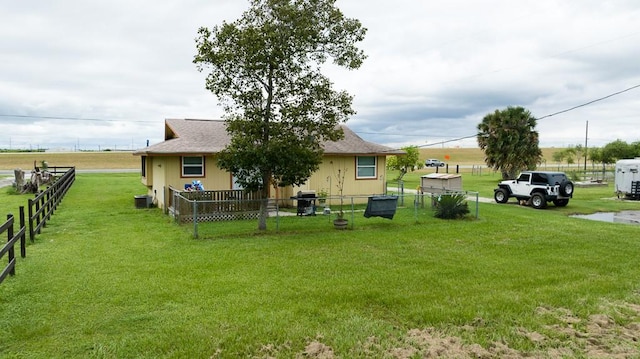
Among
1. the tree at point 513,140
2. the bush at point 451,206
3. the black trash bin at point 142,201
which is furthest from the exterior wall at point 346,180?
the tree at point 513,140

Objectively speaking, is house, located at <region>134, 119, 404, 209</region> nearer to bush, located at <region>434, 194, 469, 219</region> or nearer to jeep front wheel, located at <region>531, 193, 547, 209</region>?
bush, located at <region>434, 194, 469, 219</region>

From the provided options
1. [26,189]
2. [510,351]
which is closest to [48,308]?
[510,351]

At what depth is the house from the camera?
1786cm

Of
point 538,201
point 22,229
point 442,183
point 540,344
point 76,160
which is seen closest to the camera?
point 540,344

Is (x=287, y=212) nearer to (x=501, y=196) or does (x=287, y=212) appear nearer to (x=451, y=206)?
(x=451, y=206)

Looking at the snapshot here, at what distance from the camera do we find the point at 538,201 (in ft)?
67.3

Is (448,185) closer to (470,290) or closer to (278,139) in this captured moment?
(278,139)

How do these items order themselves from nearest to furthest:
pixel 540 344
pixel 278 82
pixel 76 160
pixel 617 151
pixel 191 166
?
pixel 540 344 → pixel 278 82 → pixel 191 166 → pixel 617 151 → pixel 76 160

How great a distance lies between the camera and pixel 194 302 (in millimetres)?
6770

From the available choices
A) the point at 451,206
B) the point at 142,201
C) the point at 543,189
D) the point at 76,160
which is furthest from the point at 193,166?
the point at 76,160

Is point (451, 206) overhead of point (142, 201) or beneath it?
overhead

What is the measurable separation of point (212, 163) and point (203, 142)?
102cm

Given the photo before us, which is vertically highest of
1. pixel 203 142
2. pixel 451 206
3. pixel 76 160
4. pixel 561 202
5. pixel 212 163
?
pixel 203 142

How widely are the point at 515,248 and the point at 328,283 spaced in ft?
18.6
